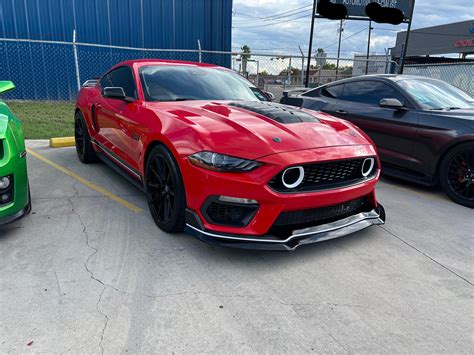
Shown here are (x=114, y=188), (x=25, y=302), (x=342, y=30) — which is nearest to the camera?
(x=25, y=302)

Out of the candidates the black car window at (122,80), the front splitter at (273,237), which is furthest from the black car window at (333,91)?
the front splitter at (273,237)

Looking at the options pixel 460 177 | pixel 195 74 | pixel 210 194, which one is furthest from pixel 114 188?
pixel 460 177

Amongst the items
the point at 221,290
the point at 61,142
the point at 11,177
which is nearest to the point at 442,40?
the point at 61,142

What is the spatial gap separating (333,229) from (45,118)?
8.25 meters

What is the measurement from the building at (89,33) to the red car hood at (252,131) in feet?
30.9

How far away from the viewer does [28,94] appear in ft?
39.3

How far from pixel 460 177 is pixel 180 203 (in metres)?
3.38

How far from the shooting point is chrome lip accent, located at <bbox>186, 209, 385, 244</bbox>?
8.76ft

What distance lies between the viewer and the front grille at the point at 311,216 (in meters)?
2.72

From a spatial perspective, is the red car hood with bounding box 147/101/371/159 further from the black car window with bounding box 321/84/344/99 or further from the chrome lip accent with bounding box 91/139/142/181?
the black car window with bounding box 321/84/344/99

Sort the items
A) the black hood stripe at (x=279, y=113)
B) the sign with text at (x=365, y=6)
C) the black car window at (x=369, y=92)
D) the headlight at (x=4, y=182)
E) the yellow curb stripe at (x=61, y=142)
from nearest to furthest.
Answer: the headlight at (x=4, y=182), the black hood stripe at (x=279, y=113), the black car window at (x=369, y=92), the yellow curb stripe at (x=61, y=142), the sign with text at (x=365, y=6)

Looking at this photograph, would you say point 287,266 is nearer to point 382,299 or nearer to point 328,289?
point 328,289

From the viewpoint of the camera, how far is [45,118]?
8.93 metres

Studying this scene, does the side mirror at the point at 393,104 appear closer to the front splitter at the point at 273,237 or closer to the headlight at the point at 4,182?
the front splitter at the point at 273,237
